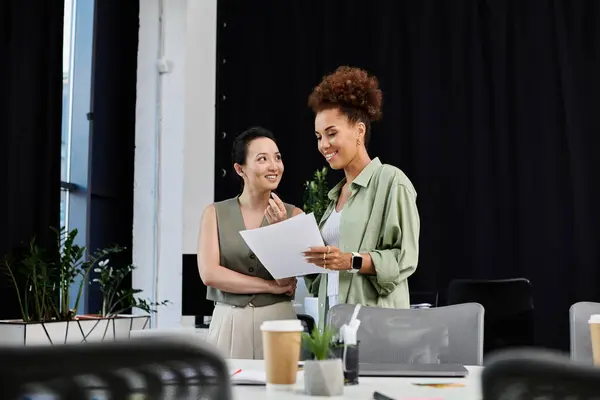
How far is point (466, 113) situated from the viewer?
579 centimetres

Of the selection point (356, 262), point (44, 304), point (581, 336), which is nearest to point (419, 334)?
point (356, 262)

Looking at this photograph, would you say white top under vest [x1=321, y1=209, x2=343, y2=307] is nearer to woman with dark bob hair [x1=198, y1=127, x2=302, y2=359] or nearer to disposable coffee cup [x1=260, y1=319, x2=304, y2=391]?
woman with dark bob hair [x1=198, y1=127, x2=302, y2=359]

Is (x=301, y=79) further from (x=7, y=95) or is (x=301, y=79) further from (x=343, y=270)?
(x=343, y=270)

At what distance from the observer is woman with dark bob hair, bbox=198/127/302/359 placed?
96.7 inches

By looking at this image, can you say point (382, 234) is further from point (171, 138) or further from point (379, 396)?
point (171, 138)

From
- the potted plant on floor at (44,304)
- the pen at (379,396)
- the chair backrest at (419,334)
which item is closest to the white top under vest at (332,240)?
the chair backrest at (419,334)

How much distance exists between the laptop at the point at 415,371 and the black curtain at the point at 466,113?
13.2ft

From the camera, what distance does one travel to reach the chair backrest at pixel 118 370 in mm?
618

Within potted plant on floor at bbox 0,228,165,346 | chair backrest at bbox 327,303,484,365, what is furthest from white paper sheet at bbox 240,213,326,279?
potted plant on floor at bbox 0,228,165,346

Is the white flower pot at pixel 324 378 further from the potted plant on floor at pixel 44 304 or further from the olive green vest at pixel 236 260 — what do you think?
the potted plant on floor at pixel 44 304

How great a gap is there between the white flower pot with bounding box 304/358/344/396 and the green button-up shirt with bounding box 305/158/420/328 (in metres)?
0.96

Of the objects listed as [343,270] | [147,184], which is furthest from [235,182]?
[343,270]

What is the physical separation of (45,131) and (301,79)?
2.56 meters

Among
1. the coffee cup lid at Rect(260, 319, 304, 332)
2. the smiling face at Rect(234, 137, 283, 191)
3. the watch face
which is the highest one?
the smiling face at Rect(234, 137, 283, 191)
